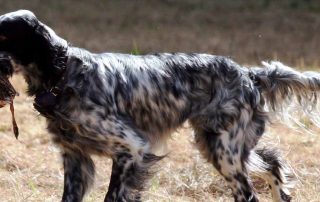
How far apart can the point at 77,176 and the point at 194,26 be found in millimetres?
11632

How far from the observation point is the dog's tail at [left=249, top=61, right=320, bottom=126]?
245 inches

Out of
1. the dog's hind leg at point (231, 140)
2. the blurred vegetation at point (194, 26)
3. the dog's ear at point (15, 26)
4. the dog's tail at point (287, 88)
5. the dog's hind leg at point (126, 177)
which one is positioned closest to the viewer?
the dog's ear at point (15, 26)

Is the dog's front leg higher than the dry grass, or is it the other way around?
the dog's front leg

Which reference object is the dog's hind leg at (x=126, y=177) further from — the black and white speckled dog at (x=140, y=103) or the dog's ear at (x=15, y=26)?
the dog's ear at (x=15, y=26)

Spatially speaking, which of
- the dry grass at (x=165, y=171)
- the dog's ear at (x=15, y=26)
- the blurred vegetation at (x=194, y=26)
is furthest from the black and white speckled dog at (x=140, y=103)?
the blurred vegetation at (x=194, y=26)

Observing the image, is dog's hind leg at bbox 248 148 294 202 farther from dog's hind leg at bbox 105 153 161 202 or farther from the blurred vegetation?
the blurred vegetation

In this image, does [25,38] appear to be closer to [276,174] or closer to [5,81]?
[5,81]

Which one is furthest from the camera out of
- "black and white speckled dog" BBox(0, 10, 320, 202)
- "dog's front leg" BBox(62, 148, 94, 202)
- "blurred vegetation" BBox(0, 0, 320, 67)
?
"blurred vegetation" BBox(0, 0, 320, 67)

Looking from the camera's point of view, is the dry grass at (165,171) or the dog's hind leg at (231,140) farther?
the dry grass at (165,171)

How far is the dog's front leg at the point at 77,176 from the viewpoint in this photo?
19.3 ft

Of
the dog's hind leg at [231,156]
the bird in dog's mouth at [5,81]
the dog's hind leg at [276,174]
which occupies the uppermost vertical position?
the bird in dog's mouth at [5,81]

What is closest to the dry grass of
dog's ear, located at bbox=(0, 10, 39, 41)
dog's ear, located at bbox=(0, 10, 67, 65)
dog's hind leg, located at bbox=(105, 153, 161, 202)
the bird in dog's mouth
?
dog's hind leg, located at bbox=(105, 153, 161, 202)

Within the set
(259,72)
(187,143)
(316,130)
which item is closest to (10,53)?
(259,72)

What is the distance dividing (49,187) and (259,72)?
6.31ft
